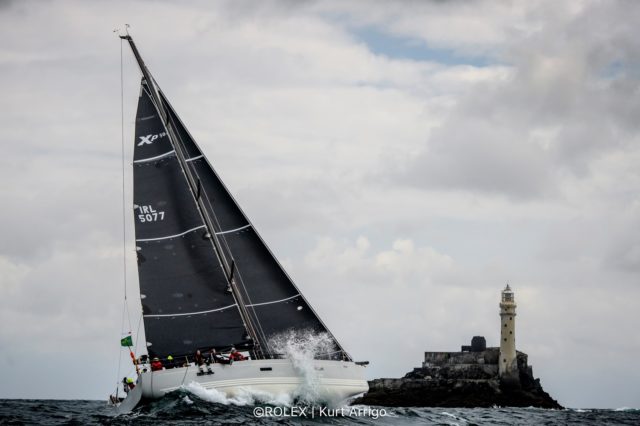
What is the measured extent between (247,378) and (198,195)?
19.8 ft

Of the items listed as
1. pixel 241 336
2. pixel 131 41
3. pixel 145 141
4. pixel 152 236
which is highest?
pixel 131 41

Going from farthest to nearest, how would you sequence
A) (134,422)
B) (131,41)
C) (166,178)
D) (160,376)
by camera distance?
(131,41) < (166,178) < (160,376) < (134,422)

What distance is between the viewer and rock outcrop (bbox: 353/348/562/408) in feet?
241

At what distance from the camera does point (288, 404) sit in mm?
28734

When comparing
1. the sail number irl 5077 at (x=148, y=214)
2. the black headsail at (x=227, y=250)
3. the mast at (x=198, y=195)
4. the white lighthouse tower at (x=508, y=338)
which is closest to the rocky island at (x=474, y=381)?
the white lighthouse tower at (x=508, y=338)

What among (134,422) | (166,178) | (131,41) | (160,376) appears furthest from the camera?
(131,41)

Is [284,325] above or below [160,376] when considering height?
above

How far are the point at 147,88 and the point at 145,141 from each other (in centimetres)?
187

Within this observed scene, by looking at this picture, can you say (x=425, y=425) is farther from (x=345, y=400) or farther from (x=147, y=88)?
(x=147, y=88)

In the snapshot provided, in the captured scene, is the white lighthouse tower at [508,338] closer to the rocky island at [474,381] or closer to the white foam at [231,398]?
the rocky island at [474,381]

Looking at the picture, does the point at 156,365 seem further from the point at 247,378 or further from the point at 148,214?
the point at 148,214

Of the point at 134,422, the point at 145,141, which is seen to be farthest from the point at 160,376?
the point at 145,141

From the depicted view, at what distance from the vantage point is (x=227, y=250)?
31609 millimetres

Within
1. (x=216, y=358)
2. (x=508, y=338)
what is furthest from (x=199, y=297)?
(x=508, y=338)
